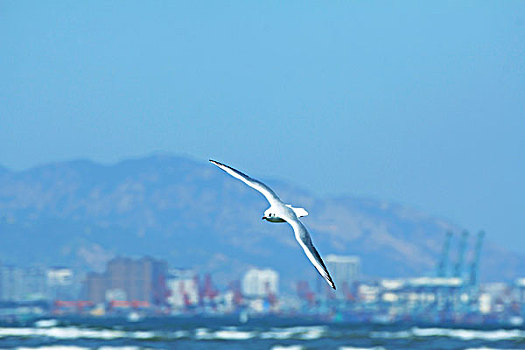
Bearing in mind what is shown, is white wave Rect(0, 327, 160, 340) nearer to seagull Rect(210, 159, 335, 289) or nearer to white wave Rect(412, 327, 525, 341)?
white wave Rect(412, 327, 525, 341)

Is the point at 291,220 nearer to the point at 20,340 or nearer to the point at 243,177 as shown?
the point at 243,177

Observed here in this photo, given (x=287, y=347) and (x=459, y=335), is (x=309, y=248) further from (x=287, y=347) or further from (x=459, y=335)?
(x=459, y=335)

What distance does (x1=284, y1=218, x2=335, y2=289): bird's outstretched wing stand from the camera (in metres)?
29.0

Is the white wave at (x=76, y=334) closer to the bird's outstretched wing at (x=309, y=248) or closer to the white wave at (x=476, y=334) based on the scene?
the white wave at (x=476, y=334)

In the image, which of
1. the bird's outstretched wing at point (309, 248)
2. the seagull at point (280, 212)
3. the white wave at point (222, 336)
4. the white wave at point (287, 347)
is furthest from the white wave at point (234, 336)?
the bird's outstretched wing at point (309, 248)

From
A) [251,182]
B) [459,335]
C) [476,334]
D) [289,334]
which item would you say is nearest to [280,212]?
[251,182]

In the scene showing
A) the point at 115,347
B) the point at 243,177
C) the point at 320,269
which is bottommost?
the point at 320,269

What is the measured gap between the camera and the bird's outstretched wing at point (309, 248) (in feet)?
95.1

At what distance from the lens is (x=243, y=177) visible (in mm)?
33531

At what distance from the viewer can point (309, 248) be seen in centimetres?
3002

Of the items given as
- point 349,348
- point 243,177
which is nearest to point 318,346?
point 349,348

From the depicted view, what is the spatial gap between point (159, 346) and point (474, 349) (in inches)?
734

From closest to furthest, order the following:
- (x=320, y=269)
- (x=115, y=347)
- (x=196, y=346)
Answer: (x=320, y=269), (x=115, y=347), (x=196, y=346)

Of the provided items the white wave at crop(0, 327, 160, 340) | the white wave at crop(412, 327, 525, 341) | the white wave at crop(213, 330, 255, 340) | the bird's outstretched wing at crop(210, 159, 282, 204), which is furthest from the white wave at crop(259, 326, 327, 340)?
the bird's outstretched wing at crop(210, 159, 282, 204)
